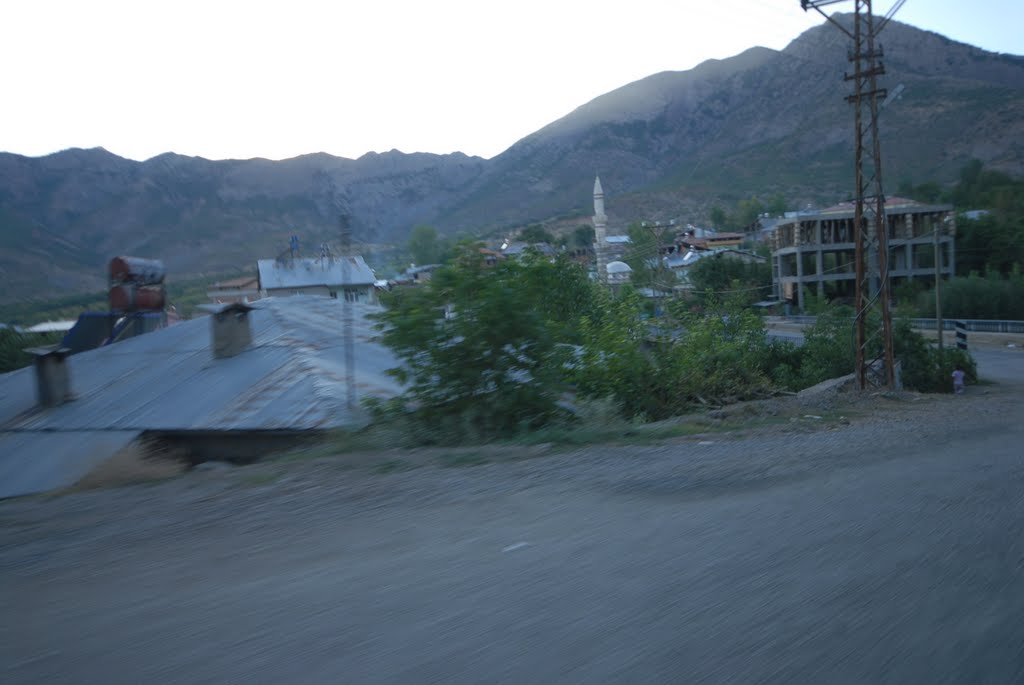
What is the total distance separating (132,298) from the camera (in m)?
25.6

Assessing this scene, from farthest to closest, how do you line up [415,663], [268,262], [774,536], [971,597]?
[268,262] → [774,536] → [971,597] → [415,663]

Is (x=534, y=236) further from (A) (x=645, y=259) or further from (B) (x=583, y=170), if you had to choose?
(B) (x=583, y=170)

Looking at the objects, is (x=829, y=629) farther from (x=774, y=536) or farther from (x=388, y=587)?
(x=388, y=587)

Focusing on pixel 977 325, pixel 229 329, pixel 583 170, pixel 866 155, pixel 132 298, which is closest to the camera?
pixel 229 329

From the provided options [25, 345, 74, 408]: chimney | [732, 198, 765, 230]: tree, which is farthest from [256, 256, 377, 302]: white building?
[732, 198, 765, 230]: tree

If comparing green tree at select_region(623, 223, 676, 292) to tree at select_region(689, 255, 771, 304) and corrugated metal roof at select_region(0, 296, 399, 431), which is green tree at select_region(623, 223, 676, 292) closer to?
tree at select_region(689, 255, 771, 304)

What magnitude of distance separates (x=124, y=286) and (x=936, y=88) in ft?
260

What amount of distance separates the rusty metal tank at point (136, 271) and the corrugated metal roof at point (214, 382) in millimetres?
3880

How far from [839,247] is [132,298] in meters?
45.3

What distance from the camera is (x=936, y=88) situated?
257 ft

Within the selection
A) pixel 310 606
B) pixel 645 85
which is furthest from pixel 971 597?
pixel 645 85

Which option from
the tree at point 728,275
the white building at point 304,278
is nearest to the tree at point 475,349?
the white building at point 304,278

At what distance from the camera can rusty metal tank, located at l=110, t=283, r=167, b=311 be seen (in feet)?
83.1

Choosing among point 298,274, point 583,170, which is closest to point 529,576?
point 298,274
